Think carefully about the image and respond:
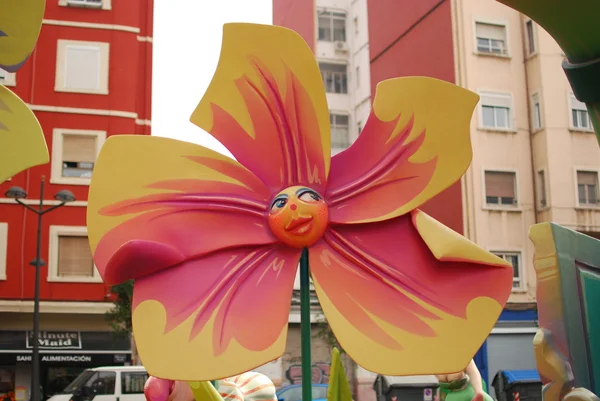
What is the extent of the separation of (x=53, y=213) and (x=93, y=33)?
450 cm

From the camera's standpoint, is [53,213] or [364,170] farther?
[53,213]

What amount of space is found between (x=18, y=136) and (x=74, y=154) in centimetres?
1567

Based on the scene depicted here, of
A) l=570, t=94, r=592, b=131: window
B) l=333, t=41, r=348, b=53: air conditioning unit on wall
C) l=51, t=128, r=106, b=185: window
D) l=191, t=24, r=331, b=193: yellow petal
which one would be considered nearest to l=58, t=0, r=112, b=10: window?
l=51, t=128, r=106, b=185: window

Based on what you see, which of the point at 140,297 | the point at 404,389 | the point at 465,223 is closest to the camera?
the point at 140,297

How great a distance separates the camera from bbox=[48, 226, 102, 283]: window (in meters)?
18.4

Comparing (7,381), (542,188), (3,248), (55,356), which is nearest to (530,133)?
(542,188)

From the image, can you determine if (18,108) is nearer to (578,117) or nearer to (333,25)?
(578,117)

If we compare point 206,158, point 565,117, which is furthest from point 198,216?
point 565,117

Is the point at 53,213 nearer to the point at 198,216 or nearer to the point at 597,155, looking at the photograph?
the point at 597,155

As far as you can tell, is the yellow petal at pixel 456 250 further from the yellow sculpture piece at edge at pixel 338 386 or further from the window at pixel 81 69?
the window at pixel 81 69

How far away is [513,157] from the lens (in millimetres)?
20875

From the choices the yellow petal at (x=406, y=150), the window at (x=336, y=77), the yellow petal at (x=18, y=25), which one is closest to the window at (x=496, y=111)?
the window at (x=336, y=77)

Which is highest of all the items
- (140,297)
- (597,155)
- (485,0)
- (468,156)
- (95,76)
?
(485,0)

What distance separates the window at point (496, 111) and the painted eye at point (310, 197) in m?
17.8
